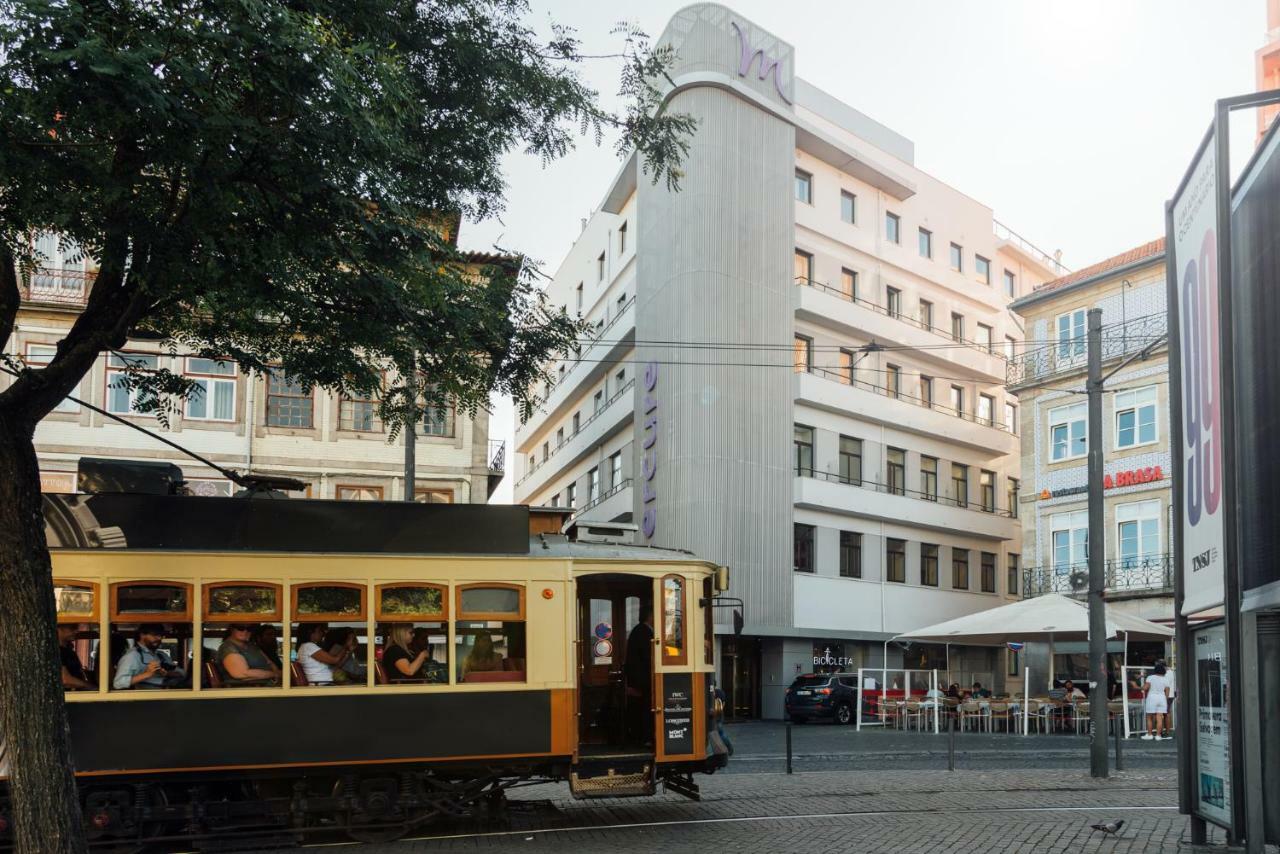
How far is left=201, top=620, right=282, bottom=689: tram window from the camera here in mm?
11383

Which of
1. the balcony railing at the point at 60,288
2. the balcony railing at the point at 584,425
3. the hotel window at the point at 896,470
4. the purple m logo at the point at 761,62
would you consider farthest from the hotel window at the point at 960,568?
the balcony railing at the point at 60,288

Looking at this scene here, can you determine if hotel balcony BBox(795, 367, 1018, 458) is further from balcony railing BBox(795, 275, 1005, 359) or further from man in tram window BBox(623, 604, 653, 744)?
man in tram window BBox(623, 604, 653, 744)

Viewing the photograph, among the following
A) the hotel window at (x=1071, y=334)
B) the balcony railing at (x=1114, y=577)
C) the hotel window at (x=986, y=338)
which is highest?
the hotel window at (x=986, y=338)

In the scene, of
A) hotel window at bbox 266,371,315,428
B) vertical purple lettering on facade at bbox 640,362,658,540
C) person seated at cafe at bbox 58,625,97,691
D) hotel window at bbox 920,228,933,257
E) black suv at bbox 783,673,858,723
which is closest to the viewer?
person seated at cafe at bbox 58,625,97,691

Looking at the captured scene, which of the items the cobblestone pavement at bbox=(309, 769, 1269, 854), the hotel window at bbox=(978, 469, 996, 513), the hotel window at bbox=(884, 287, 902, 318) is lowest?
the cobblestone pavement at bbox=(309, 769, 1269, 854)

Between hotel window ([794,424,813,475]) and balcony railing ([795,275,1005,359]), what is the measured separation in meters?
4.48

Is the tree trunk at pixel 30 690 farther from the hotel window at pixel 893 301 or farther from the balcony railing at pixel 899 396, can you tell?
the hotel window at pixel 893 301

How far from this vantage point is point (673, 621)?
13125 mm

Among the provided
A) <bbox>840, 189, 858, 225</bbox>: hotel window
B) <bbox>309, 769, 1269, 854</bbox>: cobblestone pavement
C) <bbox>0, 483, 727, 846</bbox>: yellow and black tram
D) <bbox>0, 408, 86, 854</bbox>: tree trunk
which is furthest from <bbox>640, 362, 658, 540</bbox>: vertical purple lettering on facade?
<bbox>0, 408, 86, 854</bbox>: tree trunk

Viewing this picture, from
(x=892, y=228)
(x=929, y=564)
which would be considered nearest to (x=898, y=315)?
(x=892, y=228)

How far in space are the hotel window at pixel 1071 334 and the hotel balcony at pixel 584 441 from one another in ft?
45.3

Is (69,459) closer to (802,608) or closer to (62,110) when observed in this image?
(802,608)

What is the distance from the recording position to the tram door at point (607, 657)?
13.4 meters

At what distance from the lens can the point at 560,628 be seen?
1240 centimetres
